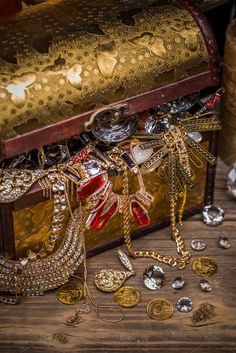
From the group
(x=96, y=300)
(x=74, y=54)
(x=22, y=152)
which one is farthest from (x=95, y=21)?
(x=96, y=300)

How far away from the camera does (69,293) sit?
141cm

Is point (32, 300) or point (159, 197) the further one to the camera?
point (159, 197)

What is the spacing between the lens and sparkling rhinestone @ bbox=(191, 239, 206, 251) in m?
1.52

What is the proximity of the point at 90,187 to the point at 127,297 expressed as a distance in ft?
0.78

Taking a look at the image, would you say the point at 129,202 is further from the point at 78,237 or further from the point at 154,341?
the point at 154,341

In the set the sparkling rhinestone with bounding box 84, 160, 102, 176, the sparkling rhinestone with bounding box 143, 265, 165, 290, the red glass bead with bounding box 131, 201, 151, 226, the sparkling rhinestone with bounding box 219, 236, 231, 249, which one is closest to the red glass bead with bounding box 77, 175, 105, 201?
the sparkling rhinestone with bounding box 84, 160, 102, 176

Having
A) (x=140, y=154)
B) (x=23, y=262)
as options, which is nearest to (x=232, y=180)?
(x=140, y=154)

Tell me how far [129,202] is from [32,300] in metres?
0.28

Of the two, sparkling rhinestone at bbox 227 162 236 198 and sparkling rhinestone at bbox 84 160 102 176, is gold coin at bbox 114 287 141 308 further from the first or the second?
sparkling rhinestone at bbox 227 162 236 198

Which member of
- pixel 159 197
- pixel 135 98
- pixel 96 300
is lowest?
pixel 96 300

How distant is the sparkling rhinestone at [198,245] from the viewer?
4.97 ft

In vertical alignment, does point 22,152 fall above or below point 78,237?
above

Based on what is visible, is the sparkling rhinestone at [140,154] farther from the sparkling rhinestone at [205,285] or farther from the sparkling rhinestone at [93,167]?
the sparkling rhinestone at [205,285]

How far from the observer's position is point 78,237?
55.6 inches
